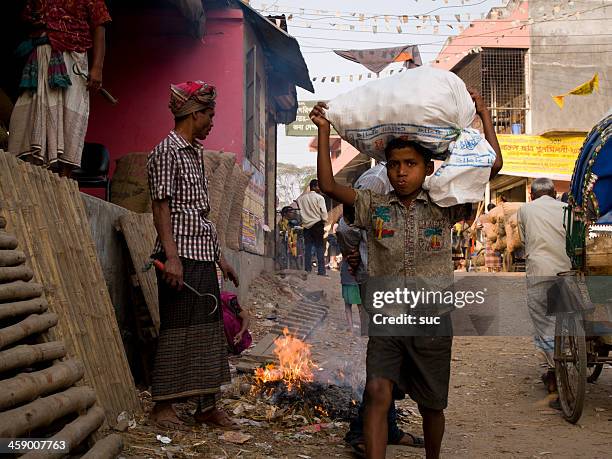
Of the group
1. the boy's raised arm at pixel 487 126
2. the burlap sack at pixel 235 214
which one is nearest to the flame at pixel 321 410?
the boy's raised arm at pixel 487 126

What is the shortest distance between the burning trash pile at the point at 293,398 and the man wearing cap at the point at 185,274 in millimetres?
540

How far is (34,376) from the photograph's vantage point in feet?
9.27

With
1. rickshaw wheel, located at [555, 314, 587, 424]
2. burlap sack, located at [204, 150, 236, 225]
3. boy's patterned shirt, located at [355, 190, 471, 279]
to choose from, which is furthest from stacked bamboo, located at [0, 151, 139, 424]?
rickshaw wheel, located at [555, 314, 587, 424]

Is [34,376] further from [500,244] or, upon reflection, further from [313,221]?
[500,244]

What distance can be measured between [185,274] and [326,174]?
1.23 metres

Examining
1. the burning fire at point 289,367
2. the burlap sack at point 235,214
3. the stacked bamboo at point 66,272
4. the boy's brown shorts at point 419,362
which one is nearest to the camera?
the boy's brown shorts at point 419,362

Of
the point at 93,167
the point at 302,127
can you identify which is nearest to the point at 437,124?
the point at 93,167

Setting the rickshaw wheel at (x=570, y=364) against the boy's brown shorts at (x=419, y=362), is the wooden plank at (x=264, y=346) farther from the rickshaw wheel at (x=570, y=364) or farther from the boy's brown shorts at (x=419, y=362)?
the boy's brown shorts at (x=419, y=362)

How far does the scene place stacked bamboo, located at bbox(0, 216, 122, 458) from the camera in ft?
8.55

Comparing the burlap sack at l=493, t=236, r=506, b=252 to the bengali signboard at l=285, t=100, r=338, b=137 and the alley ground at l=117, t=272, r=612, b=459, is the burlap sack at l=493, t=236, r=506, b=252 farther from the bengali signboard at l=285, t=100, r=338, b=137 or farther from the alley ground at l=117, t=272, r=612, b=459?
the bengali signboard at l=285, t=100, r=338, b=137

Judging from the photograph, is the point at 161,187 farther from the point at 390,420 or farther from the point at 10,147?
the point at 390,420

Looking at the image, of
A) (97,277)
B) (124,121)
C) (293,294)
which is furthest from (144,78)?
(97,277)

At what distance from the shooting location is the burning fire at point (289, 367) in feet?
17.4

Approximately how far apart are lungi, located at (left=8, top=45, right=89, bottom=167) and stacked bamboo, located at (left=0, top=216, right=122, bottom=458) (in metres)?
1.49
